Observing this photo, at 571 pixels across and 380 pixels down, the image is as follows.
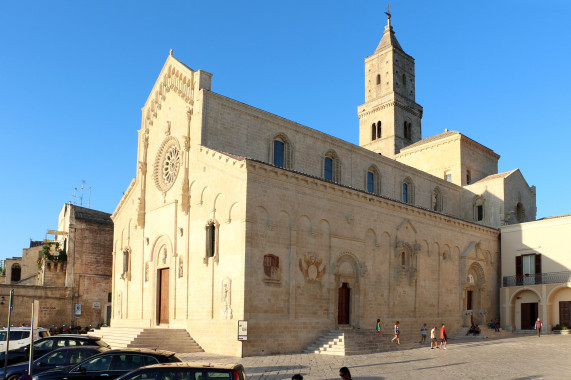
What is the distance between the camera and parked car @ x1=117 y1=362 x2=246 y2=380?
10.7m

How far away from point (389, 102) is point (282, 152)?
2380 centimetres

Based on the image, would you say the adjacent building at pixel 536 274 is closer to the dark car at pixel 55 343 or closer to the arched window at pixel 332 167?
the arched window at pixel 332 167

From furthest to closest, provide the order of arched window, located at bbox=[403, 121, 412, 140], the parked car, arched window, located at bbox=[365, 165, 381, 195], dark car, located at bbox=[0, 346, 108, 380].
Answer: arched window, located at bbox=[403, 121, 412, 140] < arched window, located at bbox=[365, 165, 381, 195] < dark car, located at bbox=[0, 346, 108, 380] < the parked car

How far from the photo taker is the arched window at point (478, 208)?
4400cm

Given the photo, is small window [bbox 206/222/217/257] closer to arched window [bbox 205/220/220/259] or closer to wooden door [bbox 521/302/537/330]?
arched window [bbox 205/220/220/259]

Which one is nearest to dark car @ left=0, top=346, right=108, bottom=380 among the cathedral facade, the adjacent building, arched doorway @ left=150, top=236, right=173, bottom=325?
the cathedral facade

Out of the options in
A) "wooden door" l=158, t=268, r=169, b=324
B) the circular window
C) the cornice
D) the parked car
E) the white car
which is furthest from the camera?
the circular window

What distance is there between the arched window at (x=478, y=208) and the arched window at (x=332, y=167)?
15.4 meters

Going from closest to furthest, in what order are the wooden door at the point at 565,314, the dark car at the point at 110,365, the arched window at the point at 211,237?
1. the dark car at the point at 110,365
2. the arched window at the point at 211,237
3. the wooden door at the point at 565,314

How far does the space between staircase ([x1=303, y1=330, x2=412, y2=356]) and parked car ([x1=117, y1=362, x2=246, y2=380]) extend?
14891mm

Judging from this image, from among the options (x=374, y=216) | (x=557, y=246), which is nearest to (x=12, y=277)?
(x=374, y=216)

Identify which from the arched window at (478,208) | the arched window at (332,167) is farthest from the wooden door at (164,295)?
the arched window at (478,208)

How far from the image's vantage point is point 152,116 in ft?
111

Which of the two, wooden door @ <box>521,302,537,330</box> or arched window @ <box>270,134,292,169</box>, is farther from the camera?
wooden door @ <box>521,302,537,330</box>
